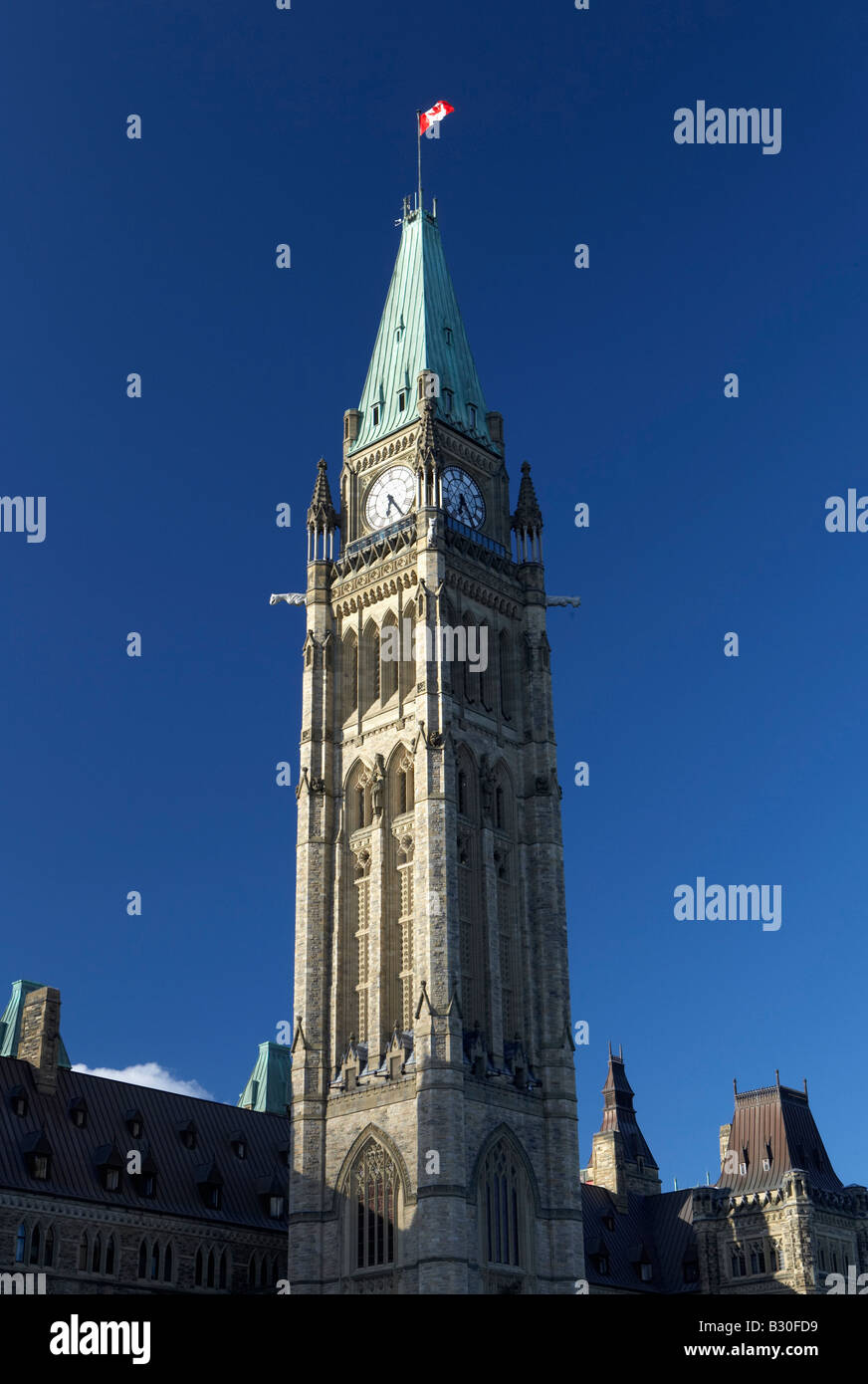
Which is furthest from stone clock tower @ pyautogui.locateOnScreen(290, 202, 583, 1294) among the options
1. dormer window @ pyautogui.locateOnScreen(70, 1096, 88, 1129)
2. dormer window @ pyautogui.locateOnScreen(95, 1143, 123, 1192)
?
dormer window @ pyautogui.locateOnScreen(70, 1096, 88, 1129)

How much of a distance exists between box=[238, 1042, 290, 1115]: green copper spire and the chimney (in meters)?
33.9

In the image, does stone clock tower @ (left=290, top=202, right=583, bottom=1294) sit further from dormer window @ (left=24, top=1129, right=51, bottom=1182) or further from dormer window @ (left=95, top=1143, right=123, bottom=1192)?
dormer window @ (left=24, top=1129, right=51, bottom=1182)

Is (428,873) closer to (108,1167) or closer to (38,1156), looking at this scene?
(108,1167)

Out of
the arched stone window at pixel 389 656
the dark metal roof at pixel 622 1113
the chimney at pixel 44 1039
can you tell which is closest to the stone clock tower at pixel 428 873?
the arched stone window at pixel 389 656

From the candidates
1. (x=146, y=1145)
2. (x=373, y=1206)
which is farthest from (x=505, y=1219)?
(x=146, y=1145)

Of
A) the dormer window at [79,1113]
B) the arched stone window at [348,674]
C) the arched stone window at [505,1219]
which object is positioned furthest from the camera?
the arched stone window at [348,674]

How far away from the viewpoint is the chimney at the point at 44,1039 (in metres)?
77.0

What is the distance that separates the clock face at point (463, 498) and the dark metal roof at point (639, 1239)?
158 ft

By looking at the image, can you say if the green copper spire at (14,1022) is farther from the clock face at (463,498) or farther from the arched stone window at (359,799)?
the clock face at (463,498)

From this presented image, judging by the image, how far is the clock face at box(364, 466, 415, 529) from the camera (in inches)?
3652

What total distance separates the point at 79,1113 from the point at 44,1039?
434cm

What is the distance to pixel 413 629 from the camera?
286 feet

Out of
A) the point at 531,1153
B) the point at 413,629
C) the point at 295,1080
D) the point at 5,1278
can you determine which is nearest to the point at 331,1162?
the point at 295,1080

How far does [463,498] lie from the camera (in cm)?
9438
